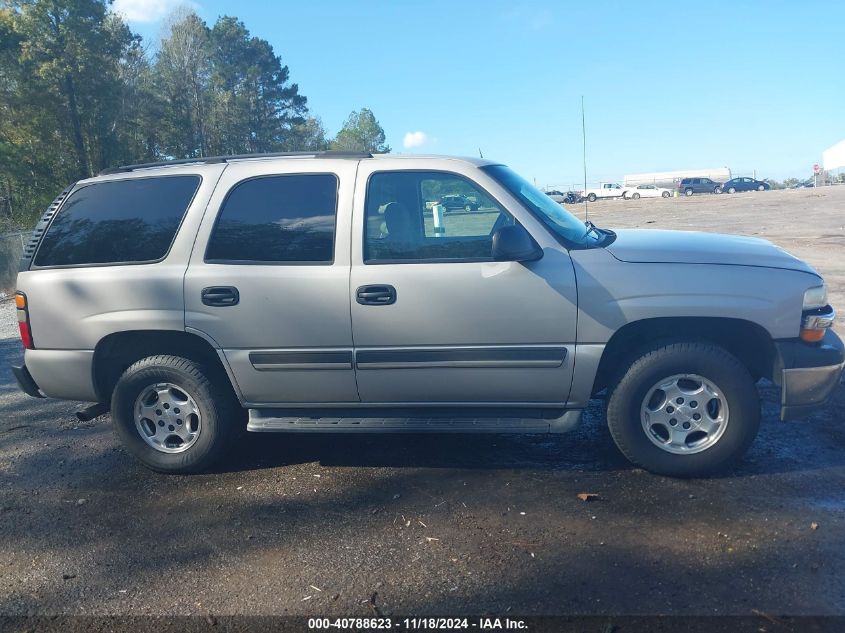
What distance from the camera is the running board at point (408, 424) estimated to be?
13.9 ft

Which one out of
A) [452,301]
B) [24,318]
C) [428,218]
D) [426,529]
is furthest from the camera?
[24,318]

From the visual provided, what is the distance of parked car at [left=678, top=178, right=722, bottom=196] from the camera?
59.1 metres

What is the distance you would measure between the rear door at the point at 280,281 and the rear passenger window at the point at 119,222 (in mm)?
272

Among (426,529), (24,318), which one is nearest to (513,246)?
(426,529)

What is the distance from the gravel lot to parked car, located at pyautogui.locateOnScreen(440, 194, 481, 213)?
1649 mm

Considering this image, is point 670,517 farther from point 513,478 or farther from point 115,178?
point 115,178

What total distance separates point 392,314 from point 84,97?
3613 cm

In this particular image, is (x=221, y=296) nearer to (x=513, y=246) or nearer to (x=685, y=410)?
(x=513, y=246)

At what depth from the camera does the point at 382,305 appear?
4.26m

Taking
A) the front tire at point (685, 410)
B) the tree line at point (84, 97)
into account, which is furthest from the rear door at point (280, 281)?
the tree line at point (84, 97)

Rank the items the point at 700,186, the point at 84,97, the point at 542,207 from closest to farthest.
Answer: the point at 542,207 < the point at 84,97 < the point at 700,186

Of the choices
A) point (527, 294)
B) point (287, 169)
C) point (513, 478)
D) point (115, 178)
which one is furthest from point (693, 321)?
point (115, 178)

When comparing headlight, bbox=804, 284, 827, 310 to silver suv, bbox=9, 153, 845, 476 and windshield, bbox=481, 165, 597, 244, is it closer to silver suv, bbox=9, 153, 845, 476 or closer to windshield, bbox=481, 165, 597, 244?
silver suv, bbox=9, 153, 845, 476

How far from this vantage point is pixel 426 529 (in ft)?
12.5
